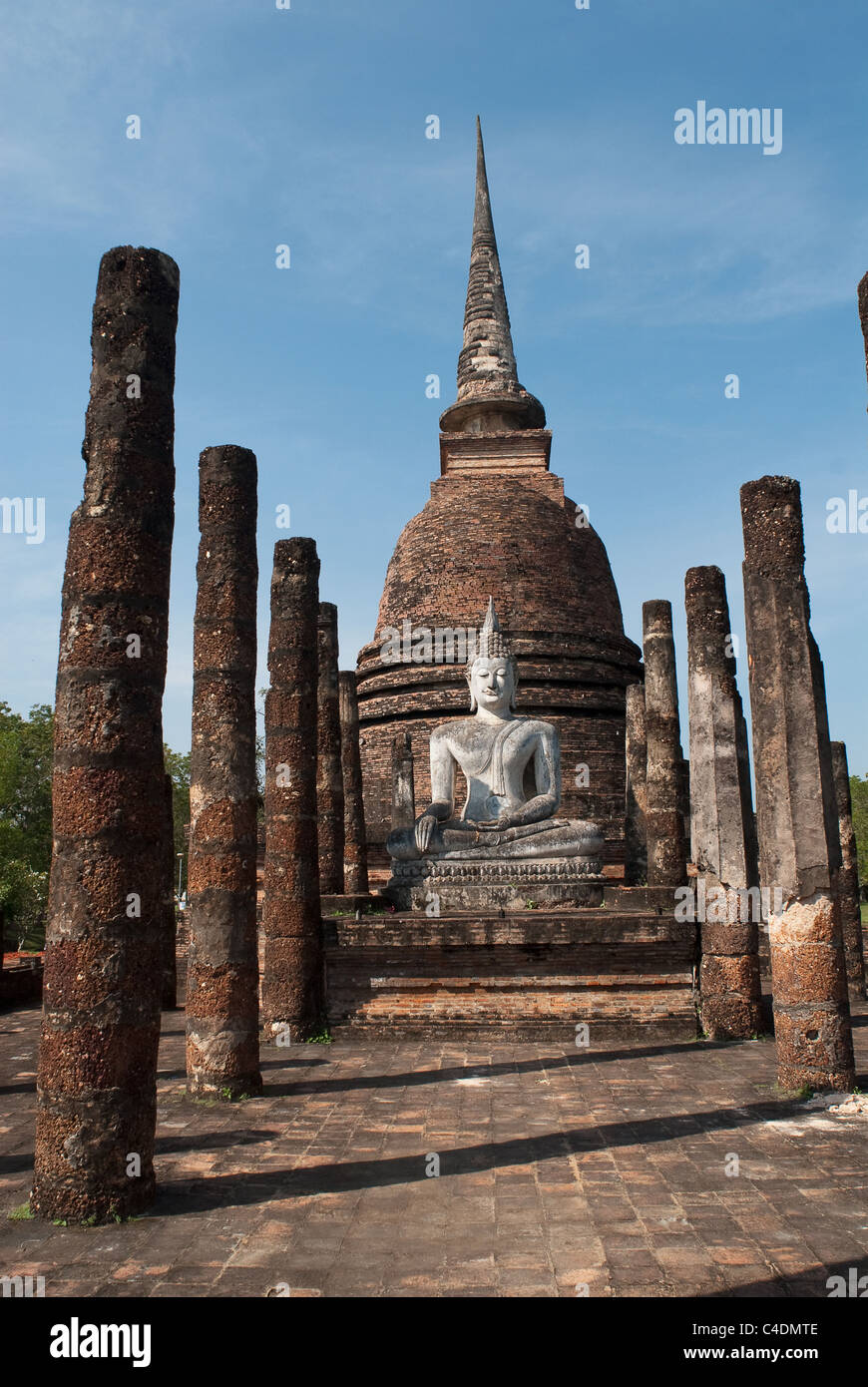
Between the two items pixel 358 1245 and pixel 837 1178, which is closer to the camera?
pixel 358 1245

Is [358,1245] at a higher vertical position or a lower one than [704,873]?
lower

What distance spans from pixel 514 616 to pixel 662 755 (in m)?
10.3

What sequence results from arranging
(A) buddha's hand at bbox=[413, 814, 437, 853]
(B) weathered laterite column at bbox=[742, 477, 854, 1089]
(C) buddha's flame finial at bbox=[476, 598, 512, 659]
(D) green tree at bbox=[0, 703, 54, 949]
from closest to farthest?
1. (B) weathered laterite column at bbox=[742, 477, 854, 1089]
2. (A) buddha's hand at bbox=[413, 814, 437, 853]
3. (C) buddha's flame finial at bbox=[476, 598, 512, 659]
4. (D) green tree at bbox=[0, 703, 54, 949]

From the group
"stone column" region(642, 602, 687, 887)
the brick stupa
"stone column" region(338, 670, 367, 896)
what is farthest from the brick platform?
the brick stupa

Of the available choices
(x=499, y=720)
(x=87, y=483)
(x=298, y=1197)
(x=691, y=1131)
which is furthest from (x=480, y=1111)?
(x=499, y=720)

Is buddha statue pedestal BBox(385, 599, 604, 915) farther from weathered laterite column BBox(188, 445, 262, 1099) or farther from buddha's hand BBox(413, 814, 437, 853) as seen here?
weathered laterite column BBox(188, 445, 262, 1099)

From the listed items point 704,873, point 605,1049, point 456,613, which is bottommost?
point 605,1049

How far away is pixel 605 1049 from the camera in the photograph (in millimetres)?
9070

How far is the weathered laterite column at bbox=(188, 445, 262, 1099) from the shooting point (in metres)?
7.42

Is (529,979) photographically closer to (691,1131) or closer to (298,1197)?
(691,1131)

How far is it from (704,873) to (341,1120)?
419 centimetres

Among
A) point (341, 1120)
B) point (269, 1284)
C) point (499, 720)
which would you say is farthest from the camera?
point (499, 720)

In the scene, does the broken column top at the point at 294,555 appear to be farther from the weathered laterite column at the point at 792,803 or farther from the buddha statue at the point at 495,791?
the weathered laterite column at the point at 792,803

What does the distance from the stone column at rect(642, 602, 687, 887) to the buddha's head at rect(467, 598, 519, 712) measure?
1705 millimetres
